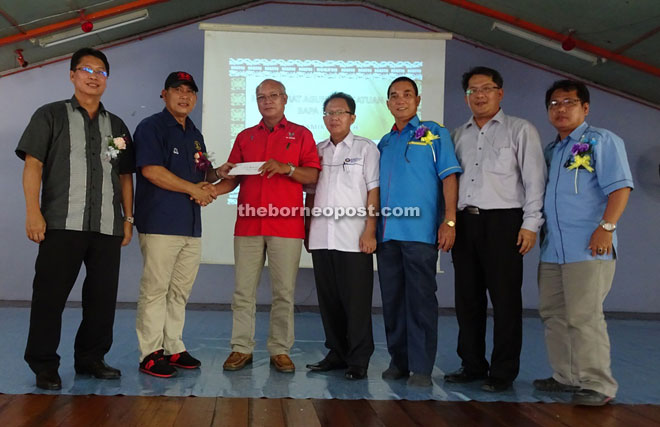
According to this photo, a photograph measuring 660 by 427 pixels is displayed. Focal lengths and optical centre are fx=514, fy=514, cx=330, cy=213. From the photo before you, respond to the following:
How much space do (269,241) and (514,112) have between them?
416 cm

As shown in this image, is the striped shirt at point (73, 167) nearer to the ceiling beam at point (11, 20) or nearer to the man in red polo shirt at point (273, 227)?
the man in red polo shirt at point (273, 227)

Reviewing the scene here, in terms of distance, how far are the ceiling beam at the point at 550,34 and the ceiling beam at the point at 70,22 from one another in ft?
10.3

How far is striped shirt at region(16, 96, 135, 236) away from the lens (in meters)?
2.73

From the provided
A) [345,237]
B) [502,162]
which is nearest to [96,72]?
[345,237]

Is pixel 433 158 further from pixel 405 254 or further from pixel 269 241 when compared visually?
pixel 269 241

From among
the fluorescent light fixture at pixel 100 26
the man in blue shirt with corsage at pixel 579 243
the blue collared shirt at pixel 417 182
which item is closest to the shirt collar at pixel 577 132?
the man in blue shirt with corsage at pixel 579 243

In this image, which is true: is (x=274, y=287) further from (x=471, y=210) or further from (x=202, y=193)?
(x=471, y=210)

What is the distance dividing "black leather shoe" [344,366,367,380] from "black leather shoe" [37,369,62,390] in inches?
60.5

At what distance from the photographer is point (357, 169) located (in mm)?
3211

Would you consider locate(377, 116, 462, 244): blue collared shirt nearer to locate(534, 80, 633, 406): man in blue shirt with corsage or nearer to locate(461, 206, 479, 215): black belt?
locate(461, 206, 479, 215): black belt

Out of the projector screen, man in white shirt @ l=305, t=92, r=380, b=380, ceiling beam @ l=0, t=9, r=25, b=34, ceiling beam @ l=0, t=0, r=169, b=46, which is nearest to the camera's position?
man in white shirt @ l=305, t=92, r=380, b=380

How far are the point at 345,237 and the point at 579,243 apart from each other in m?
1.31

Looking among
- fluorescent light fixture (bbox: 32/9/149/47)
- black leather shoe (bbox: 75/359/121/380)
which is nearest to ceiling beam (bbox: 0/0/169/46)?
fluorescent light fixture (bbox: 32/9/149/47)

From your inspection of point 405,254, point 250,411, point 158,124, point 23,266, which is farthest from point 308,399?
point 23,266
